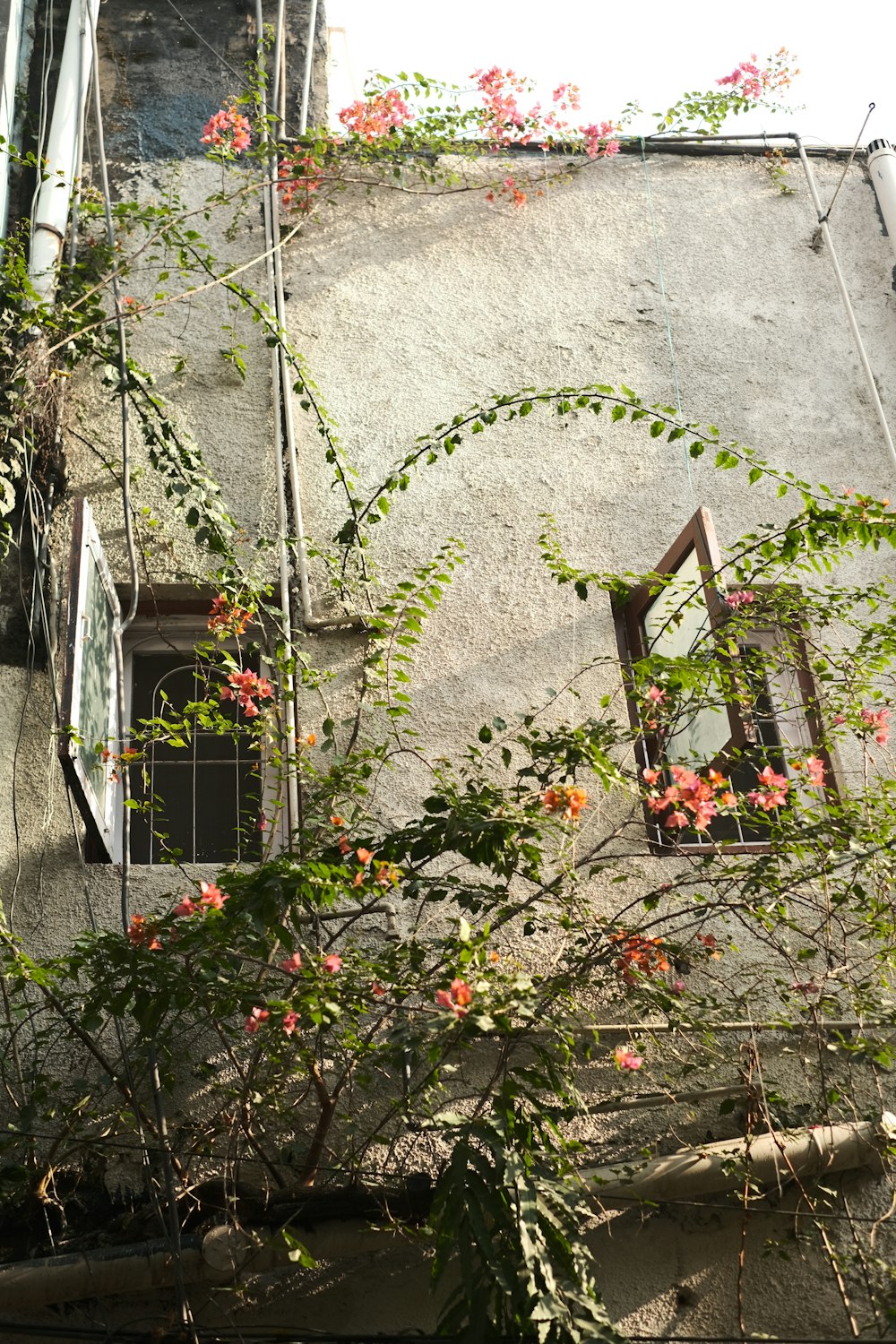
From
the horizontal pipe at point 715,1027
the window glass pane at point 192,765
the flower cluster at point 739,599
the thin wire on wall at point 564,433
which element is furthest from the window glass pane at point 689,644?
the window glass pane at point 192,765

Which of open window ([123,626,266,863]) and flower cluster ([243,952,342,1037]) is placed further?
open window ([123,626,266,863])

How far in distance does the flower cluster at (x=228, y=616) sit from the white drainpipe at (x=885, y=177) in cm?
454

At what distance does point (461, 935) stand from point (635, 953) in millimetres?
900

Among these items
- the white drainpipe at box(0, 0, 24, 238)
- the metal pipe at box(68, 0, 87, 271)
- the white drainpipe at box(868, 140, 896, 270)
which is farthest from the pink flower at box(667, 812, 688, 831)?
the white drainpipe at box(868, 140, 896, 270)

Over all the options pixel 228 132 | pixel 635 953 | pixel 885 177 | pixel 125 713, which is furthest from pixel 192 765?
pixel 885 177

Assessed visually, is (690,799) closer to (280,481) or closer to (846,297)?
(280,481)

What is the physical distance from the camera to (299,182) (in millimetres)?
7348

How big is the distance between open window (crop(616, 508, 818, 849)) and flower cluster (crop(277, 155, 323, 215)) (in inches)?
113

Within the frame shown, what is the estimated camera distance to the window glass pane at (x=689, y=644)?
17.9ft

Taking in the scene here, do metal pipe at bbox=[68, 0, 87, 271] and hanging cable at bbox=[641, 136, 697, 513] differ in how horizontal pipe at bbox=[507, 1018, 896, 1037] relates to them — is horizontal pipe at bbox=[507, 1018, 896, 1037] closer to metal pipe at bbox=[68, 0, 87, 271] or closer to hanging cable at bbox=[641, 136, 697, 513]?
hanging cable at bbox=[641, 136, 697, 513]

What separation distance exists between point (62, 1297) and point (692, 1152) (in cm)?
223

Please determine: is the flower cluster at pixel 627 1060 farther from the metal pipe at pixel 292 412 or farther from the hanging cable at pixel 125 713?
the metal pipe at pixel 292 412

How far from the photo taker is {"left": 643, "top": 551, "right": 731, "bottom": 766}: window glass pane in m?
5.45

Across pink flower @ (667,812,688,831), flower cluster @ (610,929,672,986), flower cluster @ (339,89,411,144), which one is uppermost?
flower cluster @ (339,89,411,144)
